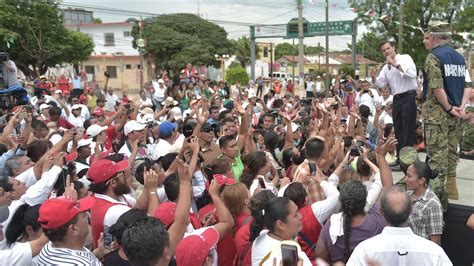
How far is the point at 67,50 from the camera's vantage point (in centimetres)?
3181

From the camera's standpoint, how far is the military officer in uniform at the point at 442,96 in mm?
4691

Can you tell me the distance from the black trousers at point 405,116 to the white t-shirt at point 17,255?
4.52 m

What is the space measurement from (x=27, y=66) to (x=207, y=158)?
2712cm

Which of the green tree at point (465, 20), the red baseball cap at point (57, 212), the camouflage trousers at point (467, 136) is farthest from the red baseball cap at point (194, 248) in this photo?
the green tree at point (465, 20)

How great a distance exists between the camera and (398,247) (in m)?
2.93

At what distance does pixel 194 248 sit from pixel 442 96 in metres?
2.97

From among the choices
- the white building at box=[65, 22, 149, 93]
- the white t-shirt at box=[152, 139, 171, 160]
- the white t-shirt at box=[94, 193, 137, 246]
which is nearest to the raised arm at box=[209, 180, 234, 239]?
the white t-shirt at box=[94, 193, 137, 246]

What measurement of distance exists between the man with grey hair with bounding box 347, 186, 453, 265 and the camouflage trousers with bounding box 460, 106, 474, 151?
3806 millimetres

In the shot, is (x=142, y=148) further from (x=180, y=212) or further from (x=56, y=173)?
(x=180, y=212)

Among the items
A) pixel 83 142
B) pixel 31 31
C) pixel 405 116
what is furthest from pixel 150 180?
pixel 31 31

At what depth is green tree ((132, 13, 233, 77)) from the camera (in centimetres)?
4669

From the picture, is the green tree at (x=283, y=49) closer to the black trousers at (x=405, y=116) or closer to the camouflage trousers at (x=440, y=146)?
the black trousers at (x=405, y=116)

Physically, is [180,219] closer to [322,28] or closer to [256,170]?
[256,170]

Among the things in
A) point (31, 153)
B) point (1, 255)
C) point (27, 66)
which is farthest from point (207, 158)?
point (27, 66)
